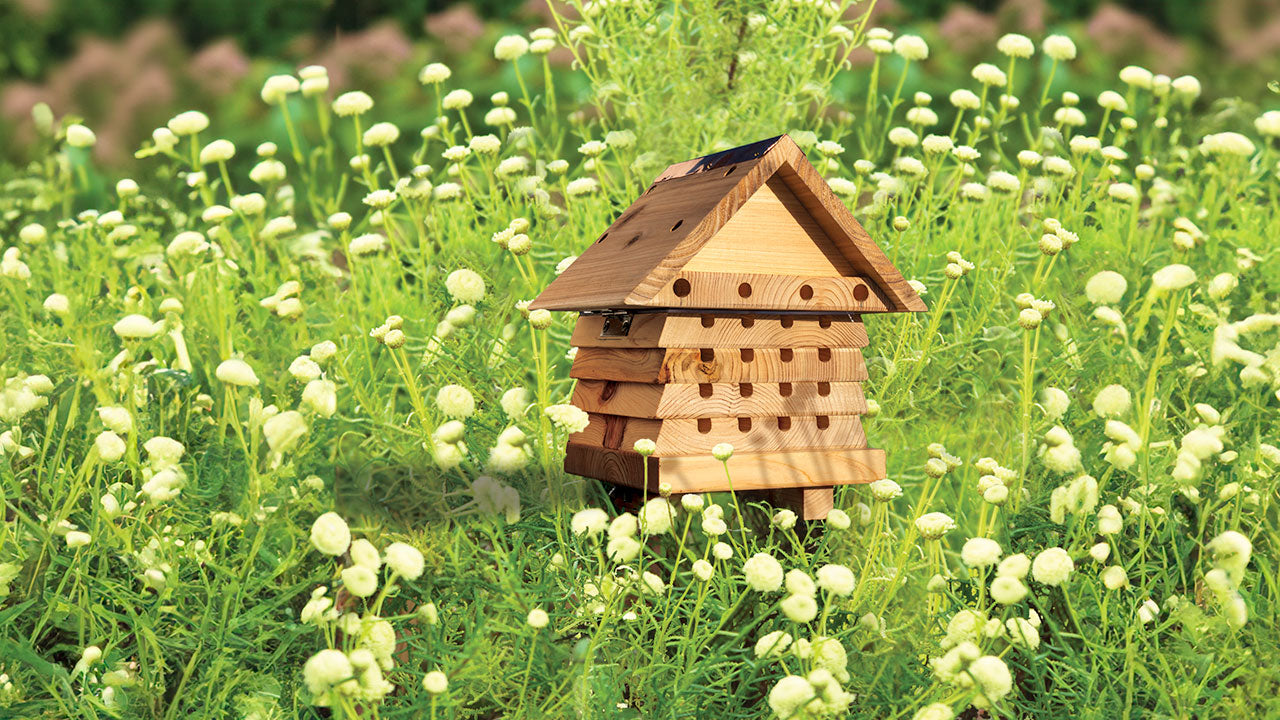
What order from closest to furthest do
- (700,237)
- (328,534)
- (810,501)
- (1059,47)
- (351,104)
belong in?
1. (328,534)
2. (700,237)
3. (810,501)
4. (351,104)
5. (1059,47)

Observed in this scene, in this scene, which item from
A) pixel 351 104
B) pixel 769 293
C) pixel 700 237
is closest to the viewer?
pixel 700 237

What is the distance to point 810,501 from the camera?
210 centimetres

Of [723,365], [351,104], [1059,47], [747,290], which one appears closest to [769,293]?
[747,290]

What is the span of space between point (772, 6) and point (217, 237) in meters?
1.65

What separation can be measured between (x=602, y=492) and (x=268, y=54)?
10.7 ft

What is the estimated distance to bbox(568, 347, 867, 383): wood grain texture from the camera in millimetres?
1929

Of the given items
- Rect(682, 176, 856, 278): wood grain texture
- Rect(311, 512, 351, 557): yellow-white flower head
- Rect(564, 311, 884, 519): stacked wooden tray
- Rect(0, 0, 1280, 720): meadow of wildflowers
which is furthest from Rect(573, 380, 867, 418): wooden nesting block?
Rect(311, 512, 351, 557): yellow-white flower head

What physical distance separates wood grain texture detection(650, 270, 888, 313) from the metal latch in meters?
0.15

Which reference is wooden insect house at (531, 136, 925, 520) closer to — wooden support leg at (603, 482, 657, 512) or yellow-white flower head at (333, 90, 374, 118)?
wooden support leg at (603, 482, 657, 512)

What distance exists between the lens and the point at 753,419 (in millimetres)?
2016

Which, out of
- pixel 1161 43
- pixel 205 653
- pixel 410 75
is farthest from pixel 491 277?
pixel 1161 43

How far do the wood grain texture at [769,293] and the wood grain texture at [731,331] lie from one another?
0.03 m

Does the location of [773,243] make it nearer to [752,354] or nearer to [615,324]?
[752,354]

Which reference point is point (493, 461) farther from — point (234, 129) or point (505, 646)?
point (234, 129)
